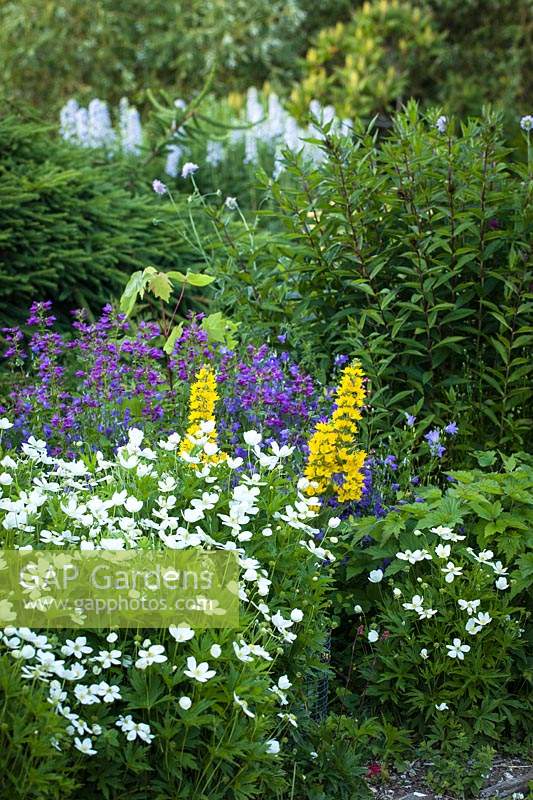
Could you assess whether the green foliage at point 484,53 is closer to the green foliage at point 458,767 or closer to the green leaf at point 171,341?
the green leaf at point 171,341

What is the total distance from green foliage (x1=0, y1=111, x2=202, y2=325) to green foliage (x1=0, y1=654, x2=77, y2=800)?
2934 mm

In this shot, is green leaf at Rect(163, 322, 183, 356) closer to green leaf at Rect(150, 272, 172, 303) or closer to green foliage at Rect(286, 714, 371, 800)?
green leaf at Rect(150, 272, 172, 303)

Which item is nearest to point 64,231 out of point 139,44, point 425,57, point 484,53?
point 425,57

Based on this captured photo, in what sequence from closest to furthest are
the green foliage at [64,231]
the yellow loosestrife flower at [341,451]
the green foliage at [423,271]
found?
1. the yellow loosestrife flower at [341,451]
2. the green foliage at [423,271]
3. the green foliage at [64,231]

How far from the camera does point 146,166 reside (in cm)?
713

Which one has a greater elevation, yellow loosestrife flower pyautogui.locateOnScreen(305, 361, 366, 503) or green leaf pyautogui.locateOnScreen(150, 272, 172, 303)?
green leaf pyautogui.locateOnScreen(150, 272, 172, 303)

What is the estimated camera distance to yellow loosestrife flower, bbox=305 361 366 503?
2887mm

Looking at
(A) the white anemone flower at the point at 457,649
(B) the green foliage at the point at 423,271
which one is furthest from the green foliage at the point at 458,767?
(B) the green foliage at the point at 423,271

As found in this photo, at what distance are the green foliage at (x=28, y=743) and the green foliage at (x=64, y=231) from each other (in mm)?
2934

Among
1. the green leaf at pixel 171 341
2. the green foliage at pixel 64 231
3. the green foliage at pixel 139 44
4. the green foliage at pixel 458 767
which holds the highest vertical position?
the green foliage at pixel 139 44

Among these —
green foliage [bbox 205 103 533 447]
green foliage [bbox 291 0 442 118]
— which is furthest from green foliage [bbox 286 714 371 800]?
green foliage [bbox 291 0 442 118]

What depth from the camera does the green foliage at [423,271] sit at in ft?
12.1

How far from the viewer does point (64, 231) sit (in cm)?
521

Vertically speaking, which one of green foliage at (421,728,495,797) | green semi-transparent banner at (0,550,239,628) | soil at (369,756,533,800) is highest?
green semi-transparent banner at (0,550,239,628)
